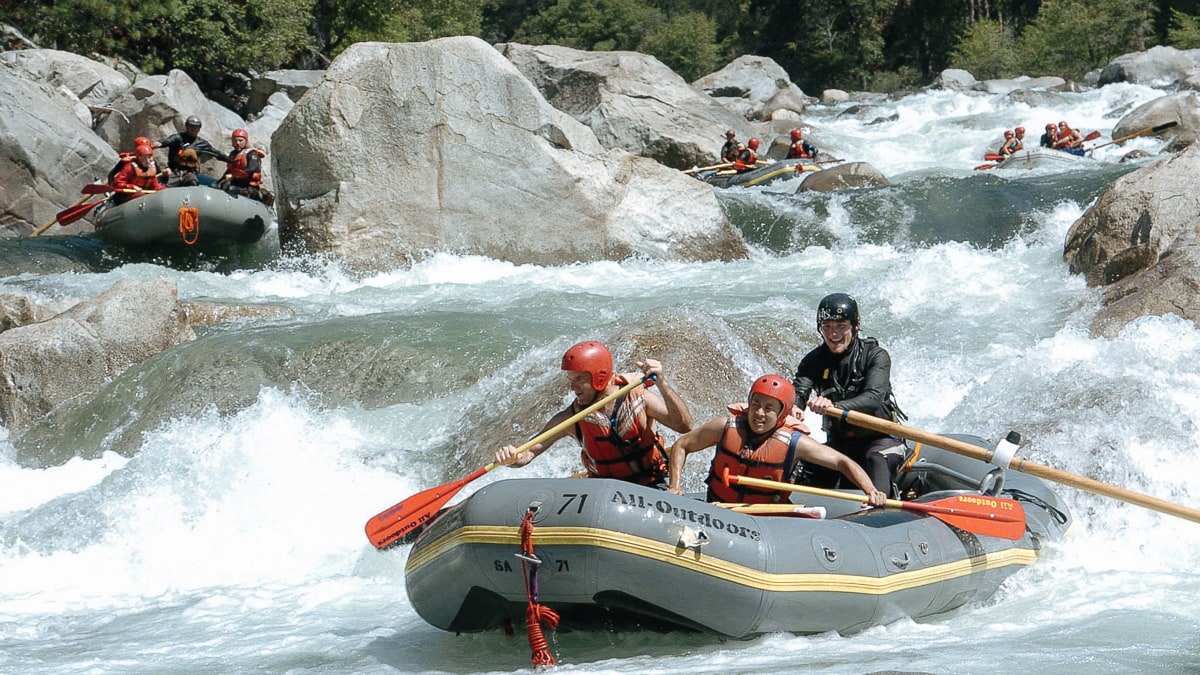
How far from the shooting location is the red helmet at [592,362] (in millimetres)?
5273

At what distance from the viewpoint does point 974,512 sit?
210 inches

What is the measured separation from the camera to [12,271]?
40.4 ft

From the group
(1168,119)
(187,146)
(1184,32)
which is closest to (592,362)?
(187,146)

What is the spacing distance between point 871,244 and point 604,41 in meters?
30.7

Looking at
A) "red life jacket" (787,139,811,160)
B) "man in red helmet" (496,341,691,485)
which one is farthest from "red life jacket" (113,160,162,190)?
"red life jacket" (787,139,811,160)

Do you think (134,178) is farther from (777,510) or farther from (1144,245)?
(777,510)

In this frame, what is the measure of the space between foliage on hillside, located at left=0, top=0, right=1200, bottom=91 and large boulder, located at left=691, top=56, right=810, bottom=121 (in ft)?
21.7

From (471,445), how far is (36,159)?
9.66 m

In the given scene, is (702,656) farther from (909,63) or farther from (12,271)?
(909,63)

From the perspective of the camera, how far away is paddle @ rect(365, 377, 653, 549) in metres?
5.27

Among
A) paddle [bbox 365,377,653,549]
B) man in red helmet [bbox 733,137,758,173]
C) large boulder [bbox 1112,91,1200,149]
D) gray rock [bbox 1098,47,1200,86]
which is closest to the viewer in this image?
paddle [bbox 365,377,653,549]

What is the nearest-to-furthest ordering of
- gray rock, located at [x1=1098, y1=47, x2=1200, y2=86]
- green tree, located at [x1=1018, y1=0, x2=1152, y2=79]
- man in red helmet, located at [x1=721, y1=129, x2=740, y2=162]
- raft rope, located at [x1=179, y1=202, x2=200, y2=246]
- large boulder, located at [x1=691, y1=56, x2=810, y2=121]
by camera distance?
raft rope, located at [x1=179, y1=202, x2=200, y2=246]
man in red helmet, located at [x1=721, y1=129, x2=740, y2=162]
gray rock, located at [x1=1098, y1=47, x2=1200, y2=86]
large boulder, located at [x1=691, y1=56, x2=810, y2=121]
green tree, located at [x1=1018, y1=0, x2=1152, y2=79]

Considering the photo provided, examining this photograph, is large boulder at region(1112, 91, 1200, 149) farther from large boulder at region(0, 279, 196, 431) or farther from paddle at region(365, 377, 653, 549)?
paddle at region(365, 377, 653, 549)

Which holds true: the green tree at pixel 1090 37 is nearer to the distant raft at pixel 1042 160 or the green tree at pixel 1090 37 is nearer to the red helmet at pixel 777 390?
the distant raft at pixel 1042 160
